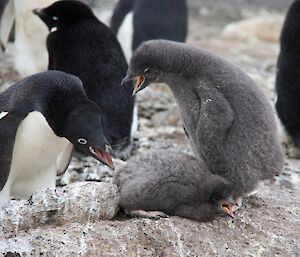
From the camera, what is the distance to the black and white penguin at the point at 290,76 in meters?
5.23

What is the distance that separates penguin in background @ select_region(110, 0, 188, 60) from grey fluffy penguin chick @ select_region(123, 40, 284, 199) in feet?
12.1

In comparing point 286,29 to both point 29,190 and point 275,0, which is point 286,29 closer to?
point 29,190

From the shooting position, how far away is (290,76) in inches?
210

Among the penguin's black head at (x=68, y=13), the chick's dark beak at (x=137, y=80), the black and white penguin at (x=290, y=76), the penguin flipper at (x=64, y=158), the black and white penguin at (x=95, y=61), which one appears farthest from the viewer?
the black and white penguin at (x=290, y=76)

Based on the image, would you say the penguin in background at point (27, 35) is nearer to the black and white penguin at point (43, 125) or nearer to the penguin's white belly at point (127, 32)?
the penguin's white belly at point (127, 32)

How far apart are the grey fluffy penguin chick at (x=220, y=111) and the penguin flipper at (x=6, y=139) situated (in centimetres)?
62

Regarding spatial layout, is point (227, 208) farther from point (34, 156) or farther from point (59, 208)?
point (34, 156)

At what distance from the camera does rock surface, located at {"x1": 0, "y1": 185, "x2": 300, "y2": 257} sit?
304 cm

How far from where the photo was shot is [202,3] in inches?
556

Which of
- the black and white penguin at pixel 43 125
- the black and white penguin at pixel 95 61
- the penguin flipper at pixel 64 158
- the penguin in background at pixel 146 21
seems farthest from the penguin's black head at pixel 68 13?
the penguin in background at pixel 146 21

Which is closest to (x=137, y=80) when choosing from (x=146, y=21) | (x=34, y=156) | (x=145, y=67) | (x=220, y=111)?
(x=145, y=67)

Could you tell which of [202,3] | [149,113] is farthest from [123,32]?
[202,3]

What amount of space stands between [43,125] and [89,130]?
9.9 inches

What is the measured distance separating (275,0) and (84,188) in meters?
11.9
